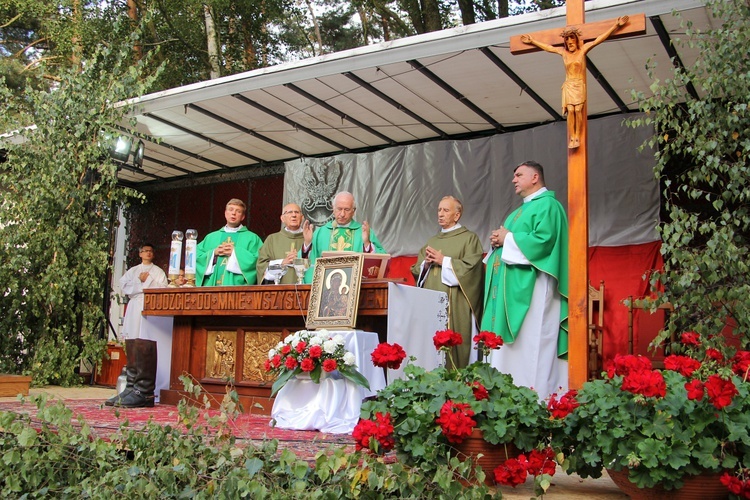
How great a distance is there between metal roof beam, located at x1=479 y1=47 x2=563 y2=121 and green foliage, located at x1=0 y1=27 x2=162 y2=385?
159 inches

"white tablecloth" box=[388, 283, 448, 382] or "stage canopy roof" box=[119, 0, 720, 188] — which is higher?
"stage canopy roof" box=[119, 0, 720, 188]

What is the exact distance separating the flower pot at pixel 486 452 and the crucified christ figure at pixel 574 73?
6.75 ft

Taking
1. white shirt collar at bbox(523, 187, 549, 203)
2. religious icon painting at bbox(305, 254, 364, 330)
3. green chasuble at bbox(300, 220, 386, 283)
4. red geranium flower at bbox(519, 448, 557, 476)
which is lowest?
red geranium flower at bbox(519, 448, 557, 476)

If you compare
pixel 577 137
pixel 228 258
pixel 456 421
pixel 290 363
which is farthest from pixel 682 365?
pixel 228 258

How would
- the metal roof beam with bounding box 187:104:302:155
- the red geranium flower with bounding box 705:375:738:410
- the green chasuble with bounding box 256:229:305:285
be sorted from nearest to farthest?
the red geranium flower with bounding box 705:375:738:410 → the green chasuble with bounding box 256:229:305:285 → the metal roof beam with bounding box 187:104:302:155

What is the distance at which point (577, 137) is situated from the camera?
15.6 ft

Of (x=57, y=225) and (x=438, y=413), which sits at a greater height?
(x=57, y=225)

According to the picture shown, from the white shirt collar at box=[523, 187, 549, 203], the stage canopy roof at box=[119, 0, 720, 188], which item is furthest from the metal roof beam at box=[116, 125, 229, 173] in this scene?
the white shirt collar at box=[523, 187, 549, 203]

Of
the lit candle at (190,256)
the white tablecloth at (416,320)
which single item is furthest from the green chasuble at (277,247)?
the white tablecloth at (416,320)

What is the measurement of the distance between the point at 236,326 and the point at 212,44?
1233 centimetres

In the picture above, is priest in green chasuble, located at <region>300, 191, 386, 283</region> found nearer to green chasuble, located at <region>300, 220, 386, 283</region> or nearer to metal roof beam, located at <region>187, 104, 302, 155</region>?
green chasuble, located at <region>300, 220, 386, 283</region>

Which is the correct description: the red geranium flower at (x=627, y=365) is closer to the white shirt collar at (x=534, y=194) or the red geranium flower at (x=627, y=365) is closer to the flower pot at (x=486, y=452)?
the flower pot at (x=486, y=452)

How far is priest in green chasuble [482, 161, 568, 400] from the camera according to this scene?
225 inches

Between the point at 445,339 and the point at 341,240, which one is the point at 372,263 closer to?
the point at 341,240
